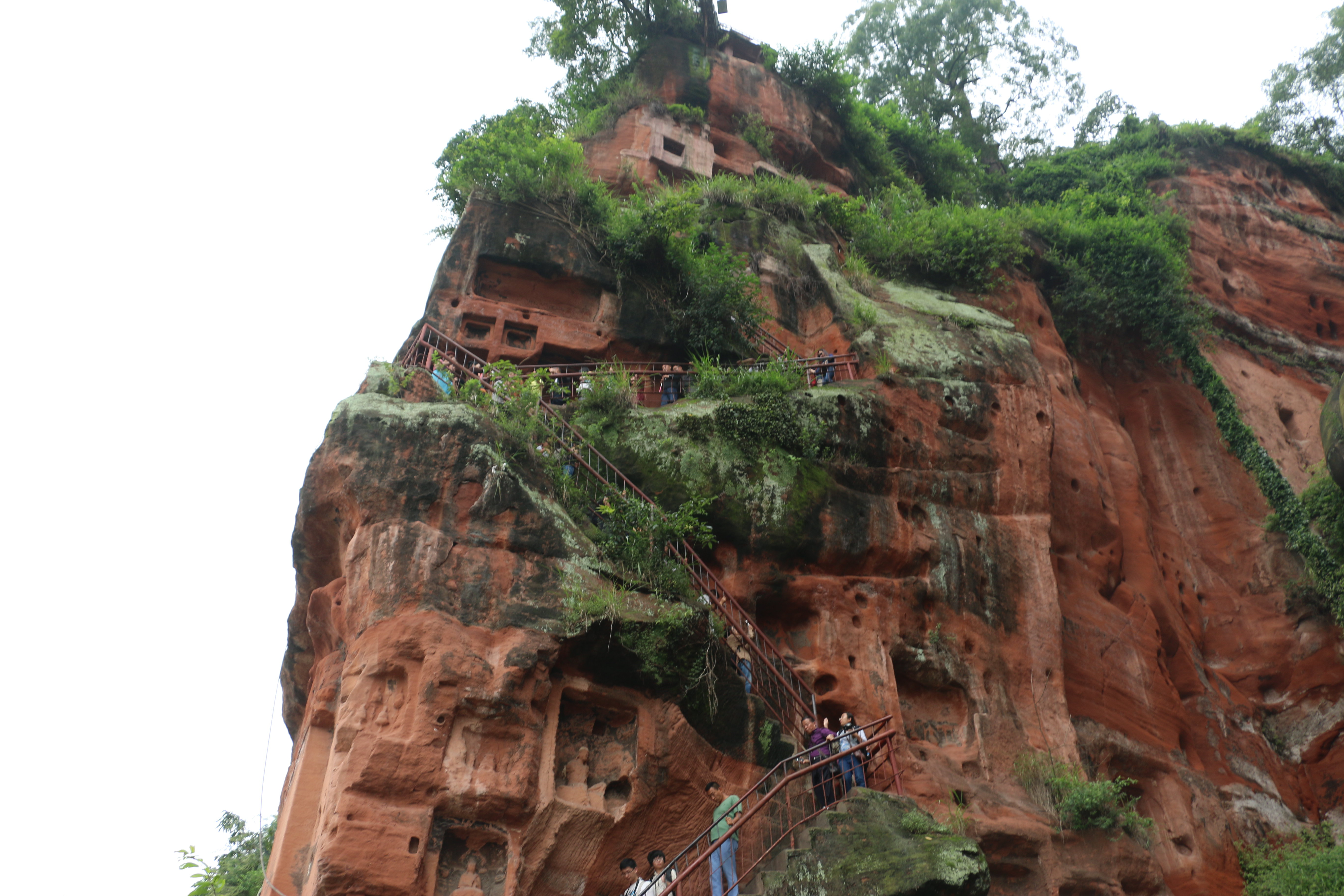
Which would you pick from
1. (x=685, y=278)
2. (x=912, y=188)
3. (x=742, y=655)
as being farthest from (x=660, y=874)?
(x=912, y=188)

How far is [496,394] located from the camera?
14625 millimetres

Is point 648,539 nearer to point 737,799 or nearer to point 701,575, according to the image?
point 701,575

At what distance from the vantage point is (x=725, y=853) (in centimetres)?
1016

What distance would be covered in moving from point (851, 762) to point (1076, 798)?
166 inches

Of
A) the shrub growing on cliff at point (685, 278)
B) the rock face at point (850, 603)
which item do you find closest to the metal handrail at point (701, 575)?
the rock face at point (850, 603)

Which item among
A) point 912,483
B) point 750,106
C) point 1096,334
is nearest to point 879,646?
point 912,483

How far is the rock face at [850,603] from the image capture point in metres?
11.0

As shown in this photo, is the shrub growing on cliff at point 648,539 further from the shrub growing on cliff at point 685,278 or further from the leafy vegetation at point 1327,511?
the leafy vegetation at point 1327,511

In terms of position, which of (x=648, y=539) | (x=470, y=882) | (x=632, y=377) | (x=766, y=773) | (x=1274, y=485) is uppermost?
(x=1274, y=485)

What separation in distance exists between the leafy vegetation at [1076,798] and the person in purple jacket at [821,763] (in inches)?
153

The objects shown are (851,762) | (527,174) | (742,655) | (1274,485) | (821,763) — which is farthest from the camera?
(1274,485)

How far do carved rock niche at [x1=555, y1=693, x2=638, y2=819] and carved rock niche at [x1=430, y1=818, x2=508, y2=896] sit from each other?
2.72ft

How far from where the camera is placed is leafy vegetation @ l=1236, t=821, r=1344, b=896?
14.1 m

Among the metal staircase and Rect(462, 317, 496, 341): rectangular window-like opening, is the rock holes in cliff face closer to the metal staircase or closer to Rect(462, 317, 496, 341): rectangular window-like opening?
the metal staircase
